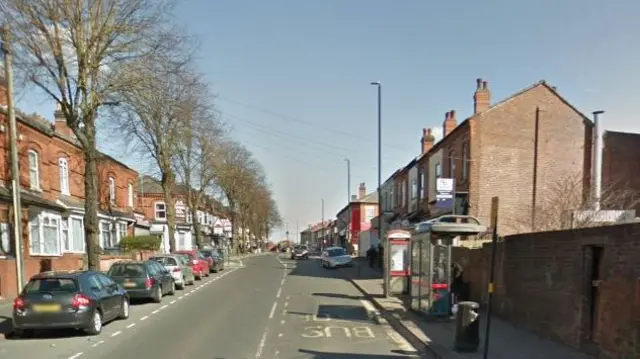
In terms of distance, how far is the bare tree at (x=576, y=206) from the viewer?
15672 millimetres

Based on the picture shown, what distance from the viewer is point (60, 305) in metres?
11.2

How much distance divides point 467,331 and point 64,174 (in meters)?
24.1

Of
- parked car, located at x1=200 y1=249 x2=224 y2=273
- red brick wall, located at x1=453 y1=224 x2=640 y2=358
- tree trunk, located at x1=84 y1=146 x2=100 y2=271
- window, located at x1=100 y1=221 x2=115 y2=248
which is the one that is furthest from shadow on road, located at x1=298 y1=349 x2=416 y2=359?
window, located at x1=100 y1=221 x2=115 y2=248

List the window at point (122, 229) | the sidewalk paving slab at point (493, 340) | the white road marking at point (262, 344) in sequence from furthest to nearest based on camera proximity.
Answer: the window at point (122, 229), the white road marking at point (262, 344), the sidewalk paving slab at point (493, 340)

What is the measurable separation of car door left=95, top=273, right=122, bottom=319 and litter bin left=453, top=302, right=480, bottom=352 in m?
8.27

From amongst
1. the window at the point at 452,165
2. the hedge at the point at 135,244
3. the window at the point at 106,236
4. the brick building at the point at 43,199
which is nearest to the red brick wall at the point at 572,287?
the window at the point at 452,165

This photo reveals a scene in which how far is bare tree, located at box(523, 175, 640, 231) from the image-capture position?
15.7 meters

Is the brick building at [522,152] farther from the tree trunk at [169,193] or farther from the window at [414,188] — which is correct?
the tree trunk at [169,193]

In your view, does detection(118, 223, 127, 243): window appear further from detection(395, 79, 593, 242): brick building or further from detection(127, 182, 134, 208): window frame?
detection(395, 79, 593, 242): brick building

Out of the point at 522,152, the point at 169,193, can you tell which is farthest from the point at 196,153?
the point at 522,152

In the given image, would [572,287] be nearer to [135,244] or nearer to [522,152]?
[522,152]

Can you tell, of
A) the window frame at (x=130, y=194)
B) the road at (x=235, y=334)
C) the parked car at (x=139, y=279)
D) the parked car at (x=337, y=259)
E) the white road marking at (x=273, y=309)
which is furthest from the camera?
the window frame at (x=130, y=194)

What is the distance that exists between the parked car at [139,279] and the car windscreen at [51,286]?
5233 millimetres

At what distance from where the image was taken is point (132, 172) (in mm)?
40469
